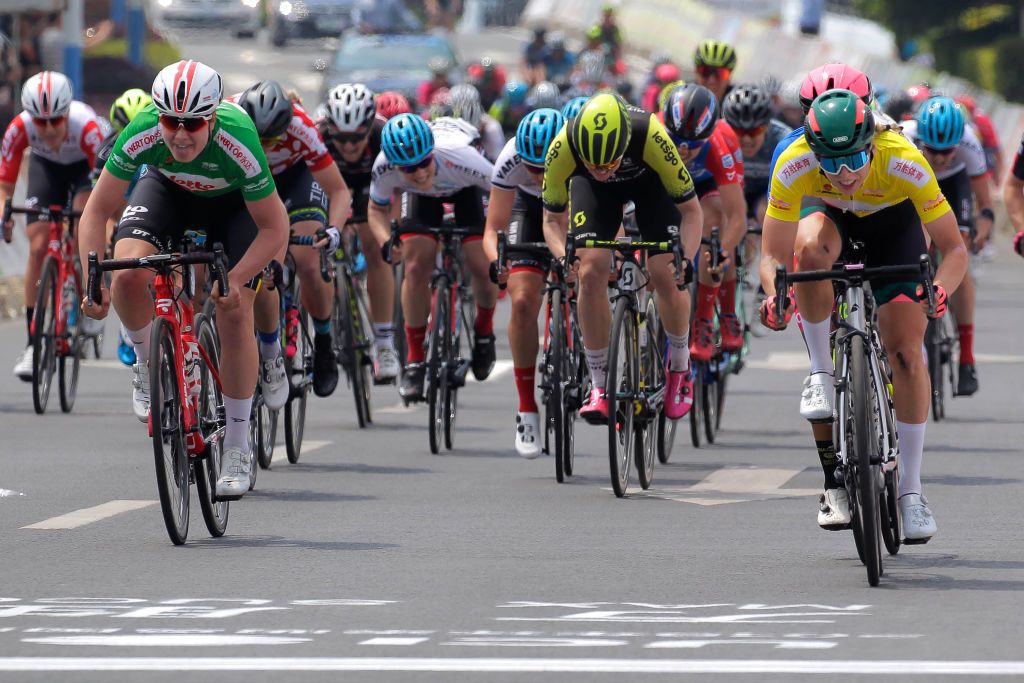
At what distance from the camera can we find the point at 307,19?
64750 millimetres

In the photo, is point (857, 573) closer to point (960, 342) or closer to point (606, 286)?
point (606, 286)

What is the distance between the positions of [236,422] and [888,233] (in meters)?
2.73

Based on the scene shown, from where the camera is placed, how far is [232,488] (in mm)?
10148

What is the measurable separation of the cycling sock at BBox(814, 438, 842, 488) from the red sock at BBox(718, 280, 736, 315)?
17.8 ft

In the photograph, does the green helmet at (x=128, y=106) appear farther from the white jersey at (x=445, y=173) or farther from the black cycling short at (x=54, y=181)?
the white jersey at (x=445, y=173)

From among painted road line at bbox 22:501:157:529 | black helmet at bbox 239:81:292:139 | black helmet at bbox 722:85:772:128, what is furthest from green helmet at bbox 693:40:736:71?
painted road line at bbox 22:501:157:529

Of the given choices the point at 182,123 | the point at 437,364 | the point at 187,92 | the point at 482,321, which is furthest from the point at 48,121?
the point at 187,92

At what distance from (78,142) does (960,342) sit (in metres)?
5.38

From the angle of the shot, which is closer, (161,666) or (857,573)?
(161,666)

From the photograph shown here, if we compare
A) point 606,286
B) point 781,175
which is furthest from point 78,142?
point 781,175

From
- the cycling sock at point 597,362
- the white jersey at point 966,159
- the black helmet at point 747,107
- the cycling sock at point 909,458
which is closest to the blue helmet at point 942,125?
the white jersey at point 966,159

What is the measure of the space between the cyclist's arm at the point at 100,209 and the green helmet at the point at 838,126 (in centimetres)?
285

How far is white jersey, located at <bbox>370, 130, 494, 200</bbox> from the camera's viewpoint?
14.5m

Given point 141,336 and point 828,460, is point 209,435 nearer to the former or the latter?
point 141,336
